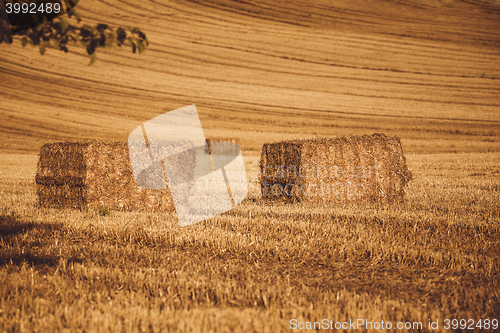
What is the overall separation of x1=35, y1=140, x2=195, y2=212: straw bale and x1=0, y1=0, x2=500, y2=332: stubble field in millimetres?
540

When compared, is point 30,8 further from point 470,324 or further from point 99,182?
point 99,182

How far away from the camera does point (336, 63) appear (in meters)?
40.0

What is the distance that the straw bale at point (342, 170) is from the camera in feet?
25.4

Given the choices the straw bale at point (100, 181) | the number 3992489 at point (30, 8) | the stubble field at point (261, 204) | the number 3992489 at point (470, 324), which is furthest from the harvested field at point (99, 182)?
the number 3992489 at point (470, 324)

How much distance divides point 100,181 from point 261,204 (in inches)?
126

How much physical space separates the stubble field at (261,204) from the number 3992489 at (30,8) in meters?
2.07

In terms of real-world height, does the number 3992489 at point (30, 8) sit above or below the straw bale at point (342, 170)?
above

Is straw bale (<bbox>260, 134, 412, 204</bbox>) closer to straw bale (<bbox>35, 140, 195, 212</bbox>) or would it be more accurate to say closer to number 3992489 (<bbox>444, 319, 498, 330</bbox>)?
straw bale (<bbox>35, 140, 195, 212</bbox>)

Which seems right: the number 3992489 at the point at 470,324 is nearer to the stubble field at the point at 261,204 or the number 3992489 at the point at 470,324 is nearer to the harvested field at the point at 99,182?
the stubble field at the point at 261,204

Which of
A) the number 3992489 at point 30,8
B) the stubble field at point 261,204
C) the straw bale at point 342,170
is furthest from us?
the straw bale at point 342,170

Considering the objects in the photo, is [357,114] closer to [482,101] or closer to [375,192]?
[482,101]

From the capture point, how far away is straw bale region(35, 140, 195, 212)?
729 centimetres

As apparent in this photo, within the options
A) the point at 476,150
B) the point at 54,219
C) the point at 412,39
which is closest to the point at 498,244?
the point at 54,219

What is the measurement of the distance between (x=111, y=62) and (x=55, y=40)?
128ft
